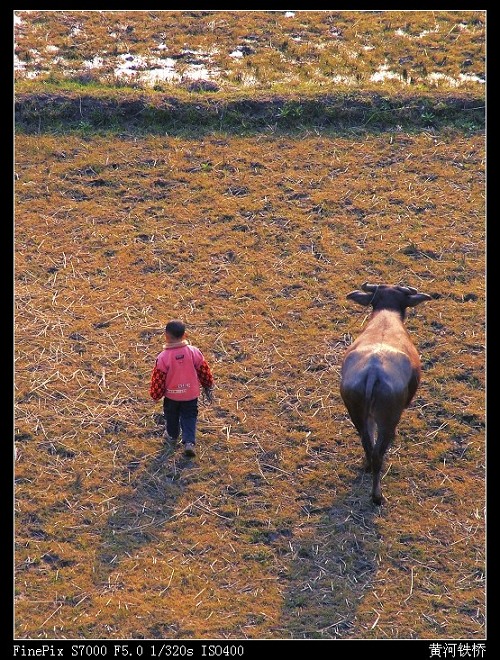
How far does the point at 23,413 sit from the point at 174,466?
4.99 feet

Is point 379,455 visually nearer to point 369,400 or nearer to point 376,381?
point 369,400

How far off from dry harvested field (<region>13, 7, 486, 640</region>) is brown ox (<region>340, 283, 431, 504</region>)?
0.49 m

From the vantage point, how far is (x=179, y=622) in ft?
22.6

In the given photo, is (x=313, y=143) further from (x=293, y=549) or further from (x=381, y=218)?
(x=293, y=549)

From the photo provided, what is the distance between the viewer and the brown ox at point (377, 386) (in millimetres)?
7488

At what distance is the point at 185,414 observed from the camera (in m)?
8.21

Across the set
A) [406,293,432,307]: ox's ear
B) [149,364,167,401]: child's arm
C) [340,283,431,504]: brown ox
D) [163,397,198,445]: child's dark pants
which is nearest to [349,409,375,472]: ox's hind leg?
[340,283,431,504]: brown ox

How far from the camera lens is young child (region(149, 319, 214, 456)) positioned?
8.06 m

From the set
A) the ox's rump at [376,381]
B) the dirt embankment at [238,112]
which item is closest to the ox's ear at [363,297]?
the ox's rump at [376,381]

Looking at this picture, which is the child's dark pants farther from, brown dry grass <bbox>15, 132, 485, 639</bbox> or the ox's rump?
the ox's rump

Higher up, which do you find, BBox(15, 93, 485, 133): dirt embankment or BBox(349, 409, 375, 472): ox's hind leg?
BBox(15, 93, 485, 133): dirt embankment

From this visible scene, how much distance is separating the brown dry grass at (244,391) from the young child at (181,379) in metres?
0.32

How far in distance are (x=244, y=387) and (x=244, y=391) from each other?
5 centimetres

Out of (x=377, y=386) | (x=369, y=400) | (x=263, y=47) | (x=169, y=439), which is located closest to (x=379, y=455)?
(x=369, y=400)
